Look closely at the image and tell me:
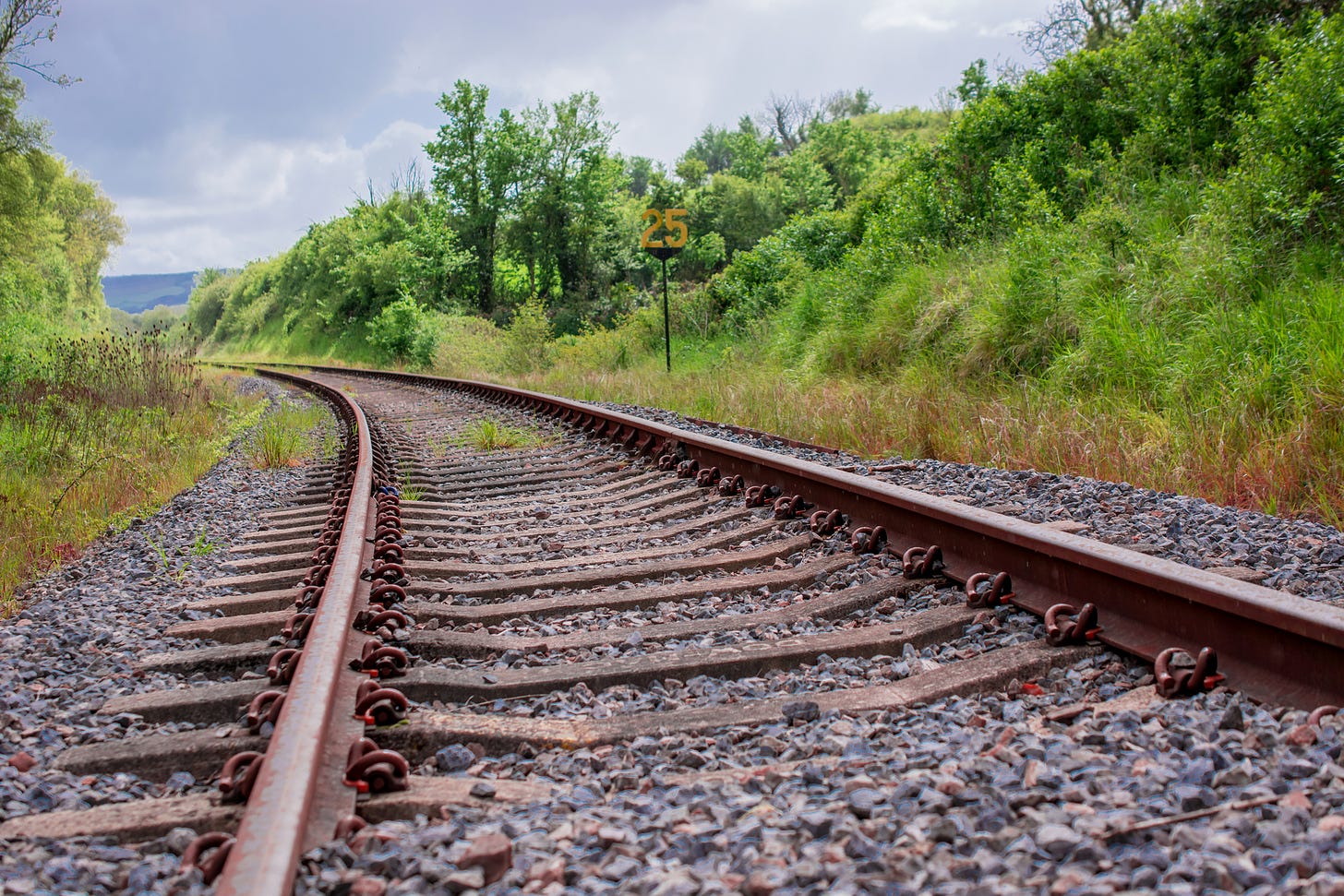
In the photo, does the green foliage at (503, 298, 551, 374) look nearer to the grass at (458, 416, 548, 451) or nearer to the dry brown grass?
the dry brown grass

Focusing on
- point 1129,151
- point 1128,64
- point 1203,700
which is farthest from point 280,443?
point 1128,64

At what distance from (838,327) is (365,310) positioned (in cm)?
3174

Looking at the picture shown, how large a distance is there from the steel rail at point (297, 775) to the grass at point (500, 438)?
494cm

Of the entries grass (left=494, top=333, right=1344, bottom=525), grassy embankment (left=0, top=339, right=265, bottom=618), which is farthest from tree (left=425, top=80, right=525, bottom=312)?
grass (left=494, top=333, right=1344, bottom=525)

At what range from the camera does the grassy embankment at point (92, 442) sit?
4.94 metres

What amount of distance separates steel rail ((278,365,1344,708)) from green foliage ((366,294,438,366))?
83.7 feet

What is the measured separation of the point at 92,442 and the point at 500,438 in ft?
10.8

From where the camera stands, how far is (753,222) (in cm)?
3722

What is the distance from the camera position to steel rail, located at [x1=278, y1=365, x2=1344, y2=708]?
6.33 feet

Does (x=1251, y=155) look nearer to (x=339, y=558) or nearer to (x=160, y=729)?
(x=339, y=558)

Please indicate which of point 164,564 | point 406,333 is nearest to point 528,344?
point 406,333

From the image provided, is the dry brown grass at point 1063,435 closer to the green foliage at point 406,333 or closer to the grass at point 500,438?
the grass at point 500,438

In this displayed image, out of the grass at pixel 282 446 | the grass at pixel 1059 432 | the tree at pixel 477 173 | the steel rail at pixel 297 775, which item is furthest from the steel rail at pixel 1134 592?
the tree at pixel 477 173

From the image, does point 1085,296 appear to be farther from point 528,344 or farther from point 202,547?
point 528,344
